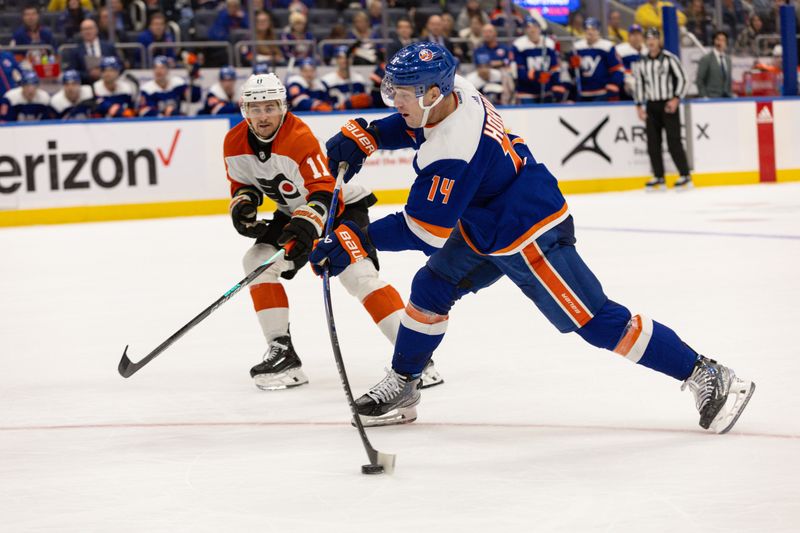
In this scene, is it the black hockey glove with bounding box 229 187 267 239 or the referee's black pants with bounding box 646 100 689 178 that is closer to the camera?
the black hockey glove with bounding box 229 187 267 239

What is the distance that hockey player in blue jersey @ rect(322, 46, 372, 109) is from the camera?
42.1 ft

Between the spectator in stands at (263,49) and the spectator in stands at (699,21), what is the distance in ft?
18.3

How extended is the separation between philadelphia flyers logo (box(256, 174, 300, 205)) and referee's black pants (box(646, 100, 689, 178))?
908 centimetres

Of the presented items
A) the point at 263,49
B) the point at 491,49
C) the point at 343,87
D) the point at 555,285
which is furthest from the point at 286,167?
the point at 491,49

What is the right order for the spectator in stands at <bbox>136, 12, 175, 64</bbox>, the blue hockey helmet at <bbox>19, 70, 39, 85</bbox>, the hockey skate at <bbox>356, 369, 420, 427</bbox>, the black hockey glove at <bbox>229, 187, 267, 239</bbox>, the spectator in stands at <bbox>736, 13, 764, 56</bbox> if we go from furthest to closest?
the spectator in stands at <bbox>736, 13, 764, 56</bbox> < the spectator in stands at <bbox>136, 12, 175, 64</bbox> < the blue hockey helmet at <bbox>19, 70, 39, 85</bbox> < the black hockey glove at <bbox>229, 187, 267, 239</bbox> < the hockey skate at <bbox>356, 369, 420, 427</bbox>

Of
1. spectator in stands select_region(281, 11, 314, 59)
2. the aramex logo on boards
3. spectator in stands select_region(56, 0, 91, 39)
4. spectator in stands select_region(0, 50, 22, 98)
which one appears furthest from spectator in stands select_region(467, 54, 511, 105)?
spectator in stands select_region(0, 50, 22, 98)

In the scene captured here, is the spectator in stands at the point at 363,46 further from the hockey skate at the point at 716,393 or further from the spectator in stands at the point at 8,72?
the hockey skate at the point at 716,393

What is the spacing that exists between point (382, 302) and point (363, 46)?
9302 mm

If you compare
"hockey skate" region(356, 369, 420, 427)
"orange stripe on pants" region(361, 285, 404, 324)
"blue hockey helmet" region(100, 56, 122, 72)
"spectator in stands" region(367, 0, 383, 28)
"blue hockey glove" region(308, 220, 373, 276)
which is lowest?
"hockey skate" region(356, 369, 420, 427)

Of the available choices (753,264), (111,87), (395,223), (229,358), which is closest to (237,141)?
(229,358)

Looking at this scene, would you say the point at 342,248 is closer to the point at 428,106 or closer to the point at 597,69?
the point at 428,106

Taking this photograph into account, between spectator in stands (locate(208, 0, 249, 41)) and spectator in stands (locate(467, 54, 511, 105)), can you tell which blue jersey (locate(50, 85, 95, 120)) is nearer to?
spectator in stands (locate(208, 0, 249, 41))

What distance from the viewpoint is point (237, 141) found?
446cm

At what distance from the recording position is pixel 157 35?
42.2ft
